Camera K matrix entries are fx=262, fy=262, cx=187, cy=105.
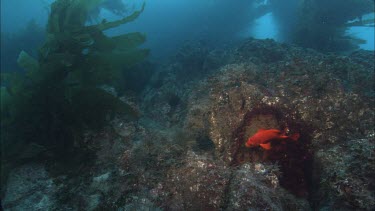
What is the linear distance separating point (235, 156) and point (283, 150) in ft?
1.79

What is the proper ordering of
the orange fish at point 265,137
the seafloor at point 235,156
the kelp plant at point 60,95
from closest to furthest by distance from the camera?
the seafloor at point 235,156 < the orange fish at point 265,137 < the kelp plant at point 60,95

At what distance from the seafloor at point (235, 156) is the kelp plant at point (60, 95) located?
237 mm

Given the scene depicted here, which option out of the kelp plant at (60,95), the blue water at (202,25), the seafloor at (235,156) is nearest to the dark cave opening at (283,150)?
the seafloor at (235,156)

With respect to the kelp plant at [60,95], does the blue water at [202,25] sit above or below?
below

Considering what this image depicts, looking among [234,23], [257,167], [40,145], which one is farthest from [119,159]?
[234,23]

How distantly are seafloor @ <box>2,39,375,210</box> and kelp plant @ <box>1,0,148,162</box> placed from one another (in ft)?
0.78

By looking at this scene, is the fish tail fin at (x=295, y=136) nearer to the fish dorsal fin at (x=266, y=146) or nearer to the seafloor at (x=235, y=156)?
the seafloor at (x=235, y=156)

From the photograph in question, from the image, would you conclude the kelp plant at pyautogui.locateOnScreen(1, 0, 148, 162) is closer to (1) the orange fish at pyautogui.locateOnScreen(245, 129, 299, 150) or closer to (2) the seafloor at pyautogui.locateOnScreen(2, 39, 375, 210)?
(2) the seafloor at pyautogui.locateOnScreen(2, 39, 375, 210)

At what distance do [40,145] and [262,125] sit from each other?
2738 mm

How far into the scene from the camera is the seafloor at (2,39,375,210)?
2490mm

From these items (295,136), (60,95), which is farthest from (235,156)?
(60,95)

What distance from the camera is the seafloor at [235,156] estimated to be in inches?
98.0

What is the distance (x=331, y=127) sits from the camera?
3.21 metres

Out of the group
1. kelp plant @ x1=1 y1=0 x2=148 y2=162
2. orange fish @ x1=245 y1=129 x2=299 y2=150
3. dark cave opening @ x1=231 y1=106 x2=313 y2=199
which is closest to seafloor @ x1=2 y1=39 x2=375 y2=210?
dark cave opening @ x1=231 y1=106 x2=313 y2=199
